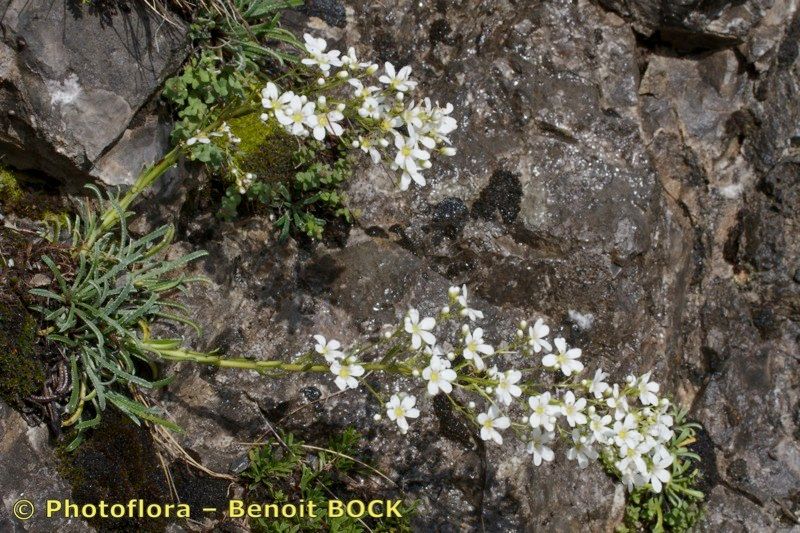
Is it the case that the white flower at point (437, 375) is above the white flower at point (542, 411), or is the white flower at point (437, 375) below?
above

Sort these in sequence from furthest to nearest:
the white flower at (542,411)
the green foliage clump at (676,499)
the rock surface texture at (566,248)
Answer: the green foliage clump at (676,499) < the rock surface texture at (566,248) < the white flower at (542,411)

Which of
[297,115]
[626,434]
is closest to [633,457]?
[626,434]

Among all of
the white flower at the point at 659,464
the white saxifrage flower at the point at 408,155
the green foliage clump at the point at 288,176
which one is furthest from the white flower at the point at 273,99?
the white flower at the point at 659,464

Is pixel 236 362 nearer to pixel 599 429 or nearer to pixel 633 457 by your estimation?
pixel 599 429

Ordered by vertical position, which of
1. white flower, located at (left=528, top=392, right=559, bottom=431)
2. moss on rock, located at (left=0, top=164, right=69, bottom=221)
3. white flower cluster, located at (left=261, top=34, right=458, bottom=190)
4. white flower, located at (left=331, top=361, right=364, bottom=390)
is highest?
white flower cluster, located at (left=261, top=34, right=458, bottom=190)

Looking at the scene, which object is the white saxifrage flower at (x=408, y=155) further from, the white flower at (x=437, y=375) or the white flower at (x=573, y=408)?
the white flower at (x=573, y=408)

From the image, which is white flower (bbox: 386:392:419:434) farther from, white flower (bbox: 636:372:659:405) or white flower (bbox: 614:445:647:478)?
white flower (bbox: 636:372:659:405)

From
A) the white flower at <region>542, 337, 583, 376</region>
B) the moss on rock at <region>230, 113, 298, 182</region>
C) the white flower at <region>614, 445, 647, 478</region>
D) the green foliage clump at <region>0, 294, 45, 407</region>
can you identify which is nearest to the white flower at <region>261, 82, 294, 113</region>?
the moss on rock at <region>230, 113, 298, 182</region>
